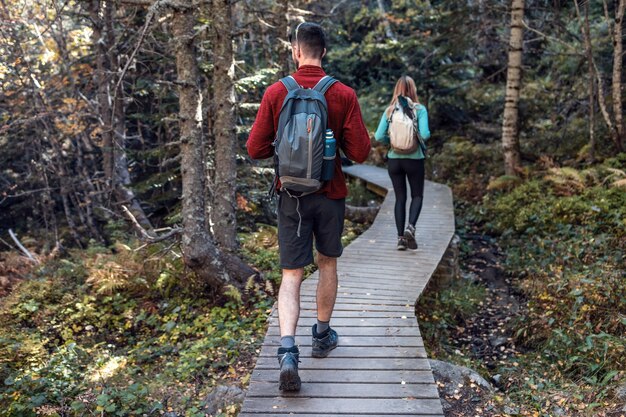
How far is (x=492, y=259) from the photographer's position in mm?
9367

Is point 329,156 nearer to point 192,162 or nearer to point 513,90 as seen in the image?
point 192,162

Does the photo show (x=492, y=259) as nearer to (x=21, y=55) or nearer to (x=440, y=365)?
(x=440, y=365)

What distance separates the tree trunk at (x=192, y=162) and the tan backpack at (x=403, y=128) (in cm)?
257

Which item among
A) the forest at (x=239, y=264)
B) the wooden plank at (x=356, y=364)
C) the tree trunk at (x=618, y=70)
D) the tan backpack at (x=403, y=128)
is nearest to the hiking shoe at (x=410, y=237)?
the forest at (x=239, y=264)

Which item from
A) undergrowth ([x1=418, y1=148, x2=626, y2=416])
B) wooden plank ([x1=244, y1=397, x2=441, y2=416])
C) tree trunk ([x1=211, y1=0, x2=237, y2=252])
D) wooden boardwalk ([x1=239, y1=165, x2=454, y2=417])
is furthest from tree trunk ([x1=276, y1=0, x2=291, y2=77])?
wooden plank ([x1=244, y1=397, x2=441, y2=416])

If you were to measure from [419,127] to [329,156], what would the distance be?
3455mm

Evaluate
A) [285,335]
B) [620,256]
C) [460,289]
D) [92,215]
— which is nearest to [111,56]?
[92,215]

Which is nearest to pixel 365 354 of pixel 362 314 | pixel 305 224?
pixel 362 314

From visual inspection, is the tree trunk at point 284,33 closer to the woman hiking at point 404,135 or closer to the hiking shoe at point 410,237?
the woman hiking at point 404,135

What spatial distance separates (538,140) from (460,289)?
698 cm

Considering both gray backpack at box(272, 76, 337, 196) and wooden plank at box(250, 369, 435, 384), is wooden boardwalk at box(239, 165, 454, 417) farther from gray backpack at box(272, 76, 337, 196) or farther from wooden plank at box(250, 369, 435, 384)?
gray backpack at box(272, 76, 337, 196)

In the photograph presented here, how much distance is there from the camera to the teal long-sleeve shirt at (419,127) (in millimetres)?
6605

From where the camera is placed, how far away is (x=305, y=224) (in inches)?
148

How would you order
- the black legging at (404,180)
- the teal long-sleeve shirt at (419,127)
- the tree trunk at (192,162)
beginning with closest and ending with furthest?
the tree trunk at (192,162)
the teal long-sleeve shirt at (419,127)
the black legging at (404,180)
